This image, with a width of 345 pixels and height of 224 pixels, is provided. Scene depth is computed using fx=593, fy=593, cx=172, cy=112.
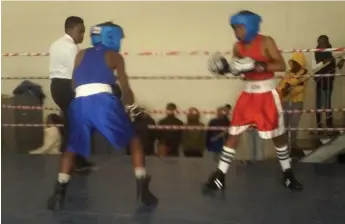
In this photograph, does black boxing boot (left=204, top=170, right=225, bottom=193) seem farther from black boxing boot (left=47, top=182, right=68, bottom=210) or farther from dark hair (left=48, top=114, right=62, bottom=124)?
dark hair (left=48, top=114, right=62, bottom=124)

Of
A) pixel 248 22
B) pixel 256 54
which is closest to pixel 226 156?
pixel 256 54

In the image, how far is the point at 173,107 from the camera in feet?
14.9

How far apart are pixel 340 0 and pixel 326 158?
150 cm

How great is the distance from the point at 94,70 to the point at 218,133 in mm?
1906

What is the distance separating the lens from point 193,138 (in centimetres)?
452

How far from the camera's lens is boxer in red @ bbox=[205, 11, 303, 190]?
8.78 ft

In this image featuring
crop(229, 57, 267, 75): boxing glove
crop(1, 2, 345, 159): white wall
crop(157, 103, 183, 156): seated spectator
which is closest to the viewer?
crop(229, 57, 267, 75): boxing glove

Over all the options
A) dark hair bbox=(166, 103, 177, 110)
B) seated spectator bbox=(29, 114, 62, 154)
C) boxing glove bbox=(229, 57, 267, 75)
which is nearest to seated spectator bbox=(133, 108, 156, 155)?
dark hair bbox=(166, 103, 177, 110)

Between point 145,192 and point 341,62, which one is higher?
point 341,62

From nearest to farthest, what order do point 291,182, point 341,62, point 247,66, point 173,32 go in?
point 247,66 < point 291,182 < point 341,62 < point 173,32

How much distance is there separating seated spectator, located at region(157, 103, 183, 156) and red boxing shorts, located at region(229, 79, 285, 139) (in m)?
1.67

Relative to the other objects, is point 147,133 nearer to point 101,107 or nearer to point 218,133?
point 218,133

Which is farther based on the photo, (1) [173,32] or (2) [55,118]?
(1) [173,32]

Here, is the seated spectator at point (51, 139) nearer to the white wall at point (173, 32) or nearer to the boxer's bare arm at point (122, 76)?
the white wall at point (173, 32)
